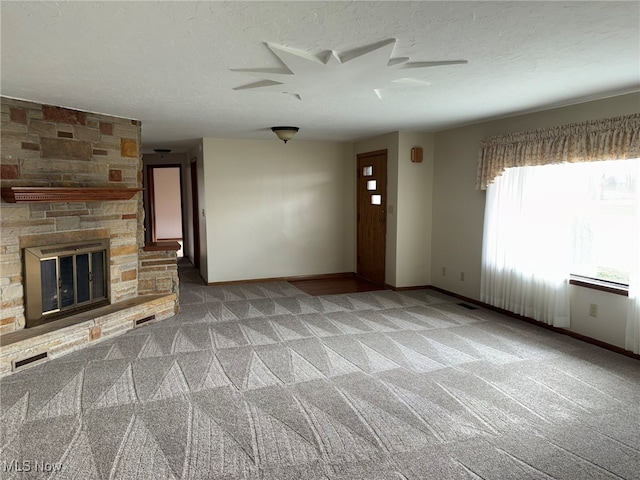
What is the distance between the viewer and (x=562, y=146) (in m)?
4.02

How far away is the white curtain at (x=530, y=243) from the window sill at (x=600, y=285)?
9 centimetres

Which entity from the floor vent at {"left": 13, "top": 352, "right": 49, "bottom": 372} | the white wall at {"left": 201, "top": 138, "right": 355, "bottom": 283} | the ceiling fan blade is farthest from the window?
the floor vent at {"left": 13, "top": 352, "right": 49, "bottom": 372}

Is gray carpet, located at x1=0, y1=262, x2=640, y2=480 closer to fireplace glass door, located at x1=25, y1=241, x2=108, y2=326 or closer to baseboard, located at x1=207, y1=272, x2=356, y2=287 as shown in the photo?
fireplace glass door, located at x1=25, y1=241, x2=108, y2=326

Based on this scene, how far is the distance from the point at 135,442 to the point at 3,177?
251 cm

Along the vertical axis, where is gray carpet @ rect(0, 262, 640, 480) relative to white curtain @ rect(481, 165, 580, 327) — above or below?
below

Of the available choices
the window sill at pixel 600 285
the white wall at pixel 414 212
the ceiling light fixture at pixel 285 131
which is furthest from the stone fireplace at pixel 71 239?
the window sill at pixel 600 285

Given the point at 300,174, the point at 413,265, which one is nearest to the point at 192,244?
the point at 300,174

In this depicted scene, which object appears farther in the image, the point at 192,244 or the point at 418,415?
the point at 192,244

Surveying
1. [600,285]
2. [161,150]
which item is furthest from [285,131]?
[161,150]

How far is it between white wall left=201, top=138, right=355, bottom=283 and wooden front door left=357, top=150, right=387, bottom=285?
0.29m

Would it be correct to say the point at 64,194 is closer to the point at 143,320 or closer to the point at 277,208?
the point at 143,320

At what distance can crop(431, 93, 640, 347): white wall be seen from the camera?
12.6ft

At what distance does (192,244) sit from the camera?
8484 mm

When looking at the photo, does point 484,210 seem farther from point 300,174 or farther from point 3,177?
point 3,177
